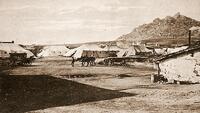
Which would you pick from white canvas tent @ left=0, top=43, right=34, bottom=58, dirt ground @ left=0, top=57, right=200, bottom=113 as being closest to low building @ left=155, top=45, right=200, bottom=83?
dirt ground @ left=0, top=57, right=200, bottom=113

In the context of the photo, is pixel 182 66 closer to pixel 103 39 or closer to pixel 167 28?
pixel 167 28

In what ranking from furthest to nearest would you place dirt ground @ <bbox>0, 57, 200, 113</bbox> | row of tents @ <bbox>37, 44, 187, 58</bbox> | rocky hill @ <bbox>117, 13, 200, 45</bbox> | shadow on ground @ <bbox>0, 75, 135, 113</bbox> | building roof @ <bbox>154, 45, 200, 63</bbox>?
1. row of tents @ <bbox>37, 44, 187, 58</bbox>
2. building roof @ <bbox>154, 45, 200, 63</bbox>
3. rocky hill @ <bbox>117, 13, 200, 45</bbox>
4. shadow on ground @ <bbox>0, 75, 135, 113</bbox>
5. dirt ground @ <bbox>0, 57, 200, 113</bbox>

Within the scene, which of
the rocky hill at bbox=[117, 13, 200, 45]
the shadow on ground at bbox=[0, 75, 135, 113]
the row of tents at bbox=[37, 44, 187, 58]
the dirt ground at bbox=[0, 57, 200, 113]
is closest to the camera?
the dirt ground at bbox=[0, 57, 200, 113]

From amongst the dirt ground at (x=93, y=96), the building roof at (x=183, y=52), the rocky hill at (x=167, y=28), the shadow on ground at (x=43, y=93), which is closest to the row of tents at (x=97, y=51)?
the building roof at (x=183, y=52)

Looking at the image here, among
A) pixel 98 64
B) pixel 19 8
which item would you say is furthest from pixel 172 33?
pixel 98 64

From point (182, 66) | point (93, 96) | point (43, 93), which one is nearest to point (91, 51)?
point (182, 66)

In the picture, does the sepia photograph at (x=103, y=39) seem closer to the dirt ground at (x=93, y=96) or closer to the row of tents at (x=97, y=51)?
the dirt ground at (x=93, y=96)

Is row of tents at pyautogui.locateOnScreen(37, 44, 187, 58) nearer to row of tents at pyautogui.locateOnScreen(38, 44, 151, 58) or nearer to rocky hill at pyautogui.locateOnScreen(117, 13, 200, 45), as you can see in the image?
row of tents at pyautogui.locateOnScreen(38, 44, 151, 58)
